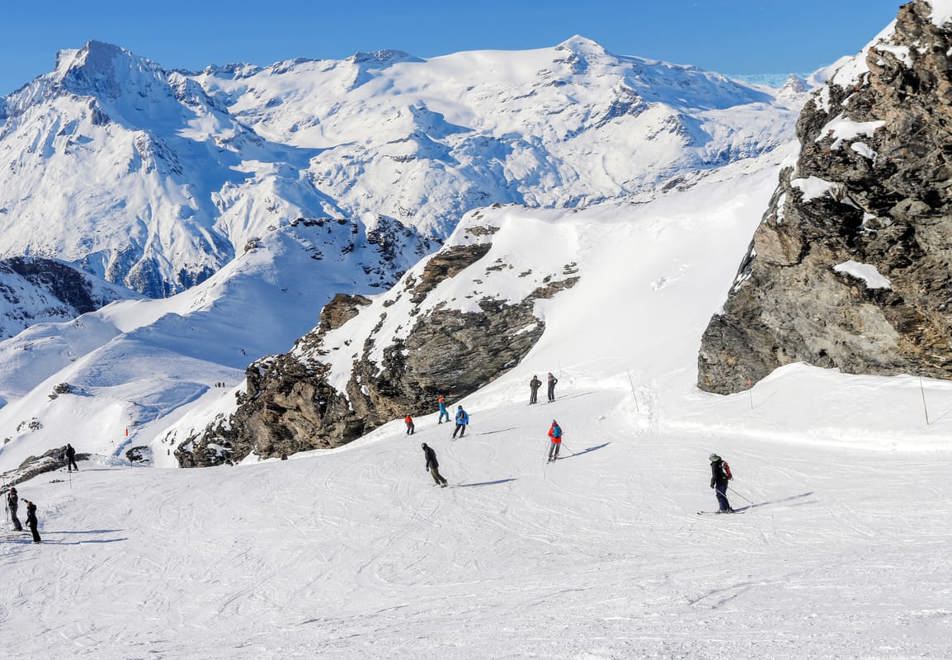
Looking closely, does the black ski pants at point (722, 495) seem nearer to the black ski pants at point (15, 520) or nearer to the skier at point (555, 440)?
the skier at point (555, 440)

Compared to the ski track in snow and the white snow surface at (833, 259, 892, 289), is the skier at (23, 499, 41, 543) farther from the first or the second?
the white snow surface at (833, 259, 892, 289)

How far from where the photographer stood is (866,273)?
2462 cm

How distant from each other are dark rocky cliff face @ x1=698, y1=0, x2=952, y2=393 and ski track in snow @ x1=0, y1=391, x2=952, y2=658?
5.91 m

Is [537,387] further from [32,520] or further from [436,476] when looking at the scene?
[32,520]

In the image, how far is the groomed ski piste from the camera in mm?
10297

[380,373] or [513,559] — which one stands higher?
[380,373]

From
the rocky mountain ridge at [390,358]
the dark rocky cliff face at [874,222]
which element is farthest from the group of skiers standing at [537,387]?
the rocky mountain ridge at [390,358]

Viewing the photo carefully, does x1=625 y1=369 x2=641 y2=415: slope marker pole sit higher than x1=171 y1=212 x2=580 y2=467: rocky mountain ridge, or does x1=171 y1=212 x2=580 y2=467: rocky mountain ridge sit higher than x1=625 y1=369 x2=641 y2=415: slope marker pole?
x1=171 y1=212 x2=580 y2=467: rocky mountain ridge

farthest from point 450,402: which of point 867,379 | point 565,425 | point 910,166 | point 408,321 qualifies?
point 910,166

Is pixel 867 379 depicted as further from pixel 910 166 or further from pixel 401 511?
pixel 401 511

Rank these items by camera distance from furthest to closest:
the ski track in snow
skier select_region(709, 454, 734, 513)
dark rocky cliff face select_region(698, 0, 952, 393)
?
1. dark rocky cliff face select_region(698, 0, 952, 393)
2. skier select_region(709, 454, 734, 513)
3. the ski track in snow

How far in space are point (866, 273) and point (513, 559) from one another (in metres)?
16.6

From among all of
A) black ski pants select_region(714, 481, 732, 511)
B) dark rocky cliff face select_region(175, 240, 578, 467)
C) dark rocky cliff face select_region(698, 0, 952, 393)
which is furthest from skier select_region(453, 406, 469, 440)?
dark rocky cliff face select_region(175, 240, 578, 467)

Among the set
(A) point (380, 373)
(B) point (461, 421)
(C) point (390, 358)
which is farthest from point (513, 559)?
(C) point (390, 358)
